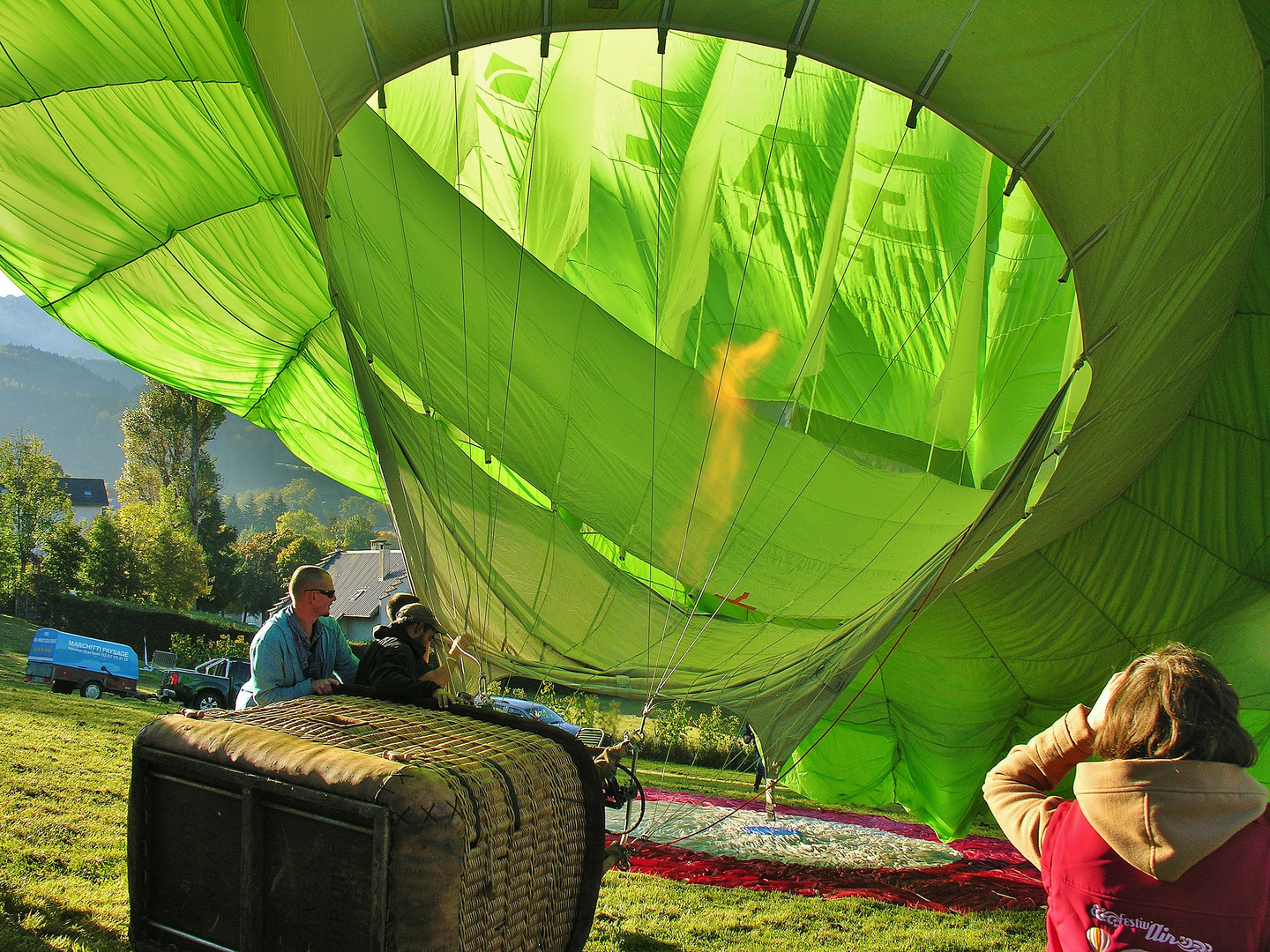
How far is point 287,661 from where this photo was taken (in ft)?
8.46

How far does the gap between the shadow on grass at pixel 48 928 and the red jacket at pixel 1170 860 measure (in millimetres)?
2738

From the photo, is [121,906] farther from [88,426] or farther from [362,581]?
[88,426]

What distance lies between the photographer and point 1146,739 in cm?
116

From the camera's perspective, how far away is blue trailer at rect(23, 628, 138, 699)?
Result: 39.7 feet

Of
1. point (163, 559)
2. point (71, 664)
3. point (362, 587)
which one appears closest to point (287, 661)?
point (71, 664)

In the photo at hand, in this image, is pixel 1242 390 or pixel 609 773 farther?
pixel 1242 390

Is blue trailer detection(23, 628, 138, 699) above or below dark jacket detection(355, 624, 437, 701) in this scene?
below

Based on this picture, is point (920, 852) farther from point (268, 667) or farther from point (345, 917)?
point (345, 917)

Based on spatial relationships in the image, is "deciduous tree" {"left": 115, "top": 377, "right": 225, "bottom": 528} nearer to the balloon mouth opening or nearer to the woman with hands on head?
the balloon mouth opening

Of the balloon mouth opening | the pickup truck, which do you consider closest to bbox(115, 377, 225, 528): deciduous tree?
the pickup truck

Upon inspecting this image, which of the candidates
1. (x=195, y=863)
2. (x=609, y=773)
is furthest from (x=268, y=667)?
(x=609, y=773)

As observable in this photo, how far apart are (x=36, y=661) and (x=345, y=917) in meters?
13.2

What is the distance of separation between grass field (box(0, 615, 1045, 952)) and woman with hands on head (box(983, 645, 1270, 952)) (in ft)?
8.80

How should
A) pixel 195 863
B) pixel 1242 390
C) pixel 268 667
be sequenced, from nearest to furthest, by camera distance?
pixel 195 863 → pixel 268 667 → pixel 1242 390
